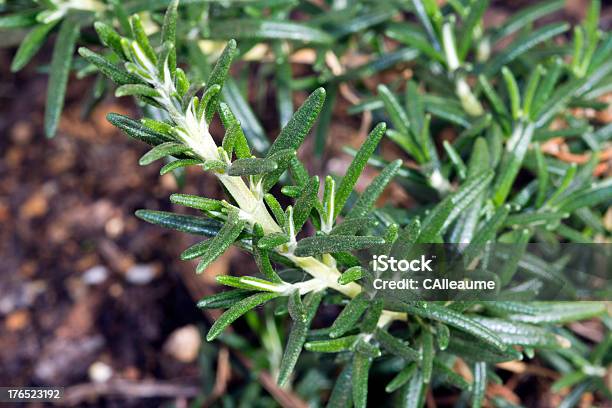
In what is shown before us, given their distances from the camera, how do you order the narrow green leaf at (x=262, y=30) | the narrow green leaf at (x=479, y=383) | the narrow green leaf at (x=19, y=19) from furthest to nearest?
the narrow green leaf at (x=262, y=30) < the narrow green leaf at (x=19, y=19) < the narrow green leaf at (x=479, y=383)

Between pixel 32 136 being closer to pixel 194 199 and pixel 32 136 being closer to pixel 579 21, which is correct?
pixel 194 199

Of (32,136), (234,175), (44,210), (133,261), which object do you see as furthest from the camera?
(32,136)

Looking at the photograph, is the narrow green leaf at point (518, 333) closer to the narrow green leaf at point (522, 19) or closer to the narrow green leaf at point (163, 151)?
the narrow green leaf at point (163, 151)

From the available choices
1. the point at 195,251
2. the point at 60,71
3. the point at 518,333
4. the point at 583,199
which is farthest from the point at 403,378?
the point at 60,71

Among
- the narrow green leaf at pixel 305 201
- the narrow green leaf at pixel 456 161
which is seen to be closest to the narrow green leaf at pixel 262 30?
the narrow green leaf at pixel 456 161

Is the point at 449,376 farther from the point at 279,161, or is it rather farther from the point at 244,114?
the point at 244,114

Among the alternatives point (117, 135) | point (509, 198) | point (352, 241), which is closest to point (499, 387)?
point (509, 198)
